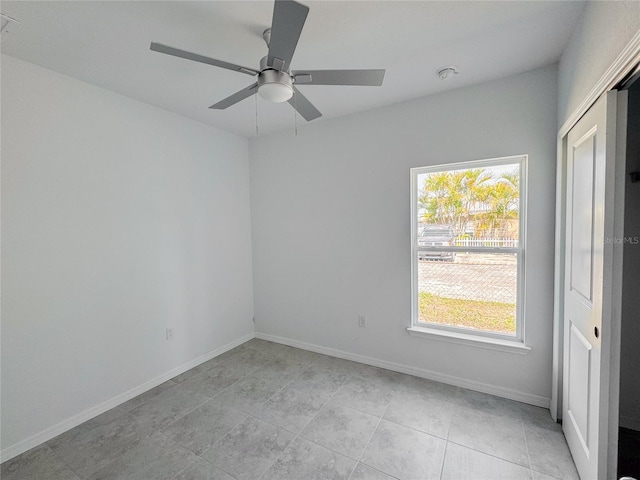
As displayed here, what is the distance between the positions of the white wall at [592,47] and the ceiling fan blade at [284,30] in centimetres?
125

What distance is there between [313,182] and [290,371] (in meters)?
2.09

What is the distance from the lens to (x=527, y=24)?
165 cm

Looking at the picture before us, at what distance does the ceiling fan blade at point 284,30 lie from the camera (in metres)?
1.06

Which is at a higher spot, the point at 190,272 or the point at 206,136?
the point at 206,136

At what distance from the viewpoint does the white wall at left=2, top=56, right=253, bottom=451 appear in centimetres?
190

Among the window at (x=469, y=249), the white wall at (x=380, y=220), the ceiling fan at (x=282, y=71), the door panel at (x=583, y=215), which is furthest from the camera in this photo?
the window at (x=469, y=249)

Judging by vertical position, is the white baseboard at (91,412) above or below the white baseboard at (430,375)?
below

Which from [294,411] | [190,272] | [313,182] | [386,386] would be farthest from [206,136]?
[386,386]

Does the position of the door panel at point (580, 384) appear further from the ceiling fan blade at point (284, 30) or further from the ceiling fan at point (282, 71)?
the ceiling fan blade at point (284, 30)

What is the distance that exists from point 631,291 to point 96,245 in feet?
13.2

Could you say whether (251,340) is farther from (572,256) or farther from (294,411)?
(572,256)

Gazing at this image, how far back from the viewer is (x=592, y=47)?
1418mm

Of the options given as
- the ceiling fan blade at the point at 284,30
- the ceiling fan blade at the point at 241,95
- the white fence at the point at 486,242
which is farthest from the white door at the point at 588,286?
the ceiling fan blade at the point at 241,95

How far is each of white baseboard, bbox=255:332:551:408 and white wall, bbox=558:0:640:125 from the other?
214 centimetres
